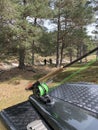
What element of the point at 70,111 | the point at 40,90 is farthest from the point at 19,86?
the point at 70,111

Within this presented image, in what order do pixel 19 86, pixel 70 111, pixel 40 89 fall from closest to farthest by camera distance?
pixel 70 111, pixel 40 89, pixel 19 86

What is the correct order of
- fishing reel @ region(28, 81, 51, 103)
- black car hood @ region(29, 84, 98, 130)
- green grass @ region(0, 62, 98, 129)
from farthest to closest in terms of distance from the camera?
green grass @ region(0, 62, 98, 129), fishing reel @ region(28, 81, 51, 103), black car hood @ region(29, 84, 98, 130)

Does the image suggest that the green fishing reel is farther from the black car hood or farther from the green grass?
the green grass

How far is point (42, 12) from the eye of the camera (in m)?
15.7

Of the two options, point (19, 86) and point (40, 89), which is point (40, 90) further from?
point (19, 86)

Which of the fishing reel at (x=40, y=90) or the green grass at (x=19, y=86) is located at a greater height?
the fishing reel at (x=40, y=90)

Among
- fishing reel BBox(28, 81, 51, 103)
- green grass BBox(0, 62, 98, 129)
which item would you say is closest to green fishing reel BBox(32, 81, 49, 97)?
fishing reel BBox(28, 81, 51, 103)

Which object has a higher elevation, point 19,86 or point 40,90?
point 40,90

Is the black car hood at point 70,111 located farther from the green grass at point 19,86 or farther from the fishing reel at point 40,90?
the green grass at point 19,86

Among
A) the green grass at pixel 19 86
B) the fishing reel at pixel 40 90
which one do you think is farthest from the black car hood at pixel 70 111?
the green grass at pixel 19 86

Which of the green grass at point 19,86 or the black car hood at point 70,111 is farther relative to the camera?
the green grass at point 19,86

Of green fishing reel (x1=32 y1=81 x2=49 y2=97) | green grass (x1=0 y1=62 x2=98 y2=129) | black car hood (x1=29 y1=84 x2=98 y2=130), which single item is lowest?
green grass (x1=0 y1=62 x2=98 y2=129)

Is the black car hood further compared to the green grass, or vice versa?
the green grass

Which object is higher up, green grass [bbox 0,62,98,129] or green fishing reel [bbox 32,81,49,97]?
green fishing reel [bbox 32,81,49,97]
